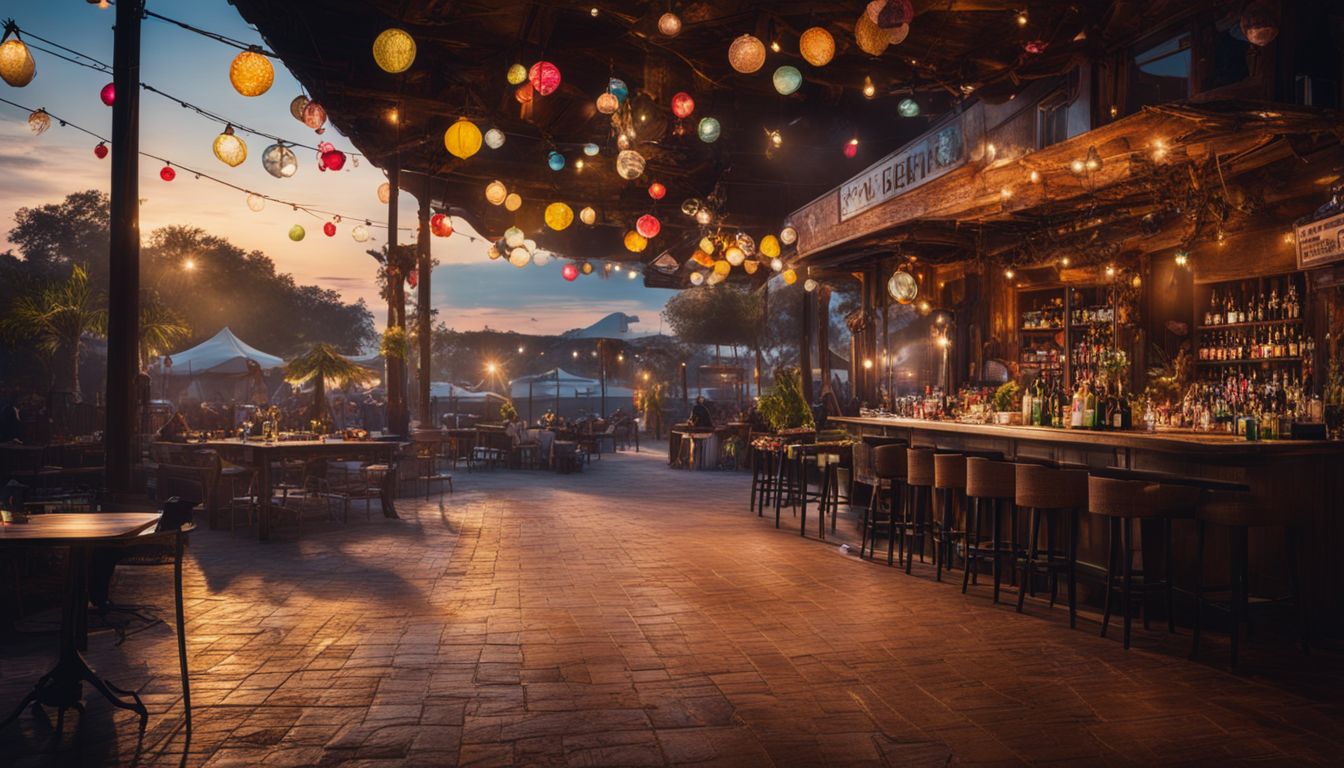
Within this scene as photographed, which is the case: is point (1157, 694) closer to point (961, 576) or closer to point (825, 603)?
point (825, 603)

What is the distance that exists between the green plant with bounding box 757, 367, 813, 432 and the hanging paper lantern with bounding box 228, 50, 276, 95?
20.3 feet

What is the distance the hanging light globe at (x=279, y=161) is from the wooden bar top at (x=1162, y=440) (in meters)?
6.35

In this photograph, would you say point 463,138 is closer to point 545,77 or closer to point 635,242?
point 545,77

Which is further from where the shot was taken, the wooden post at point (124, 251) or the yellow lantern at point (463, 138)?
the yellow lantern at point (463, 138)

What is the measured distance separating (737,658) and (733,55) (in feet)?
14.1

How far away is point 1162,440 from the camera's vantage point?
4.73 metres

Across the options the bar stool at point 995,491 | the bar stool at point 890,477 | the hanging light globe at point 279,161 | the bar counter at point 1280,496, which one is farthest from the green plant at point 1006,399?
the hanging light globe at point 279,161

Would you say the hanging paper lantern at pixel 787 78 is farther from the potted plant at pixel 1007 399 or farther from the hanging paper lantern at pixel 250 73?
the hanging paper lantern at pixel 250 73

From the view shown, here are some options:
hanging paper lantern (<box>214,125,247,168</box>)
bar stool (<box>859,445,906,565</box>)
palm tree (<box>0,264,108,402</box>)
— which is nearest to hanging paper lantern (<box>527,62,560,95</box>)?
hanging paper lantern (<box>214,125,247,168</box>)

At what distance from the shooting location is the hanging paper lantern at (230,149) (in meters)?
6.49

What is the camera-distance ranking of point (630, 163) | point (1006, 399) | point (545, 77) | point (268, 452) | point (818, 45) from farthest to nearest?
point (630, 163) < point (268, 452) < point (1006, 399) < point (545, 77) < point (818, 45)

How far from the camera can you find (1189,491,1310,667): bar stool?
3.99m

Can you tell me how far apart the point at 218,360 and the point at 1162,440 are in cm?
1960

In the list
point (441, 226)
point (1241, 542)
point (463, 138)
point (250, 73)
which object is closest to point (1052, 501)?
point (1241, 542)
